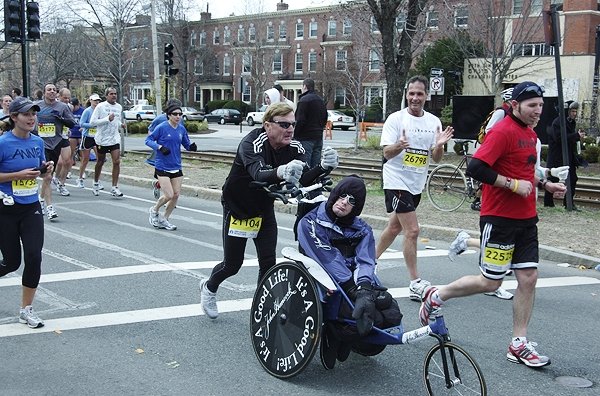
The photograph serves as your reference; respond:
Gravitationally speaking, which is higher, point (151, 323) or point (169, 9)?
point (169, 9)

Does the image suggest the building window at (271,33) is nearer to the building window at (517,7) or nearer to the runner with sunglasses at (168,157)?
the building window at (517,7)

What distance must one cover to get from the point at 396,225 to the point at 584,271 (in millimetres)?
3039

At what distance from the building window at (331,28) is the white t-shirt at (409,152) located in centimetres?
5849

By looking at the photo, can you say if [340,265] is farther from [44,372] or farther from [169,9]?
[169,9]

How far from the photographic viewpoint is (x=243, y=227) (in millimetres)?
5781

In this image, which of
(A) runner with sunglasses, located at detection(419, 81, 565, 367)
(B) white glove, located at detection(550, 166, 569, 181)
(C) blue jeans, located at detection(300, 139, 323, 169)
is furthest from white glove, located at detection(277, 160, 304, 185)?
(C) blue jeans, located at detection(300, 139, 323, 169)

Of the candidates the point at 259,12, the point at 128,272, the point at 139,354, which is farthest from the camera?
the point at 259,12

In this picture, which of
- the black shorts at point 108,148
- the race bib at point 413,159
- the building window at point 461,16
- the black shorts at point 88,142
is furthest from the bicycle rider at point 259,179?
the building window at point 461,16

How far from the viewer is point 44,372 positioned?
16.8 ft

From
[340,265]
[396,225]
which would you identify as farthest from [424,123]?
[340,265]

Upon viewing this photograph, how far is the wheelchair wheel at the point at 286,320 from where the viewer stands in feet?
15.2

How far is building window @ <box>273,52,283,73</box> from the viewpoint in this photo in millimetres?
68125

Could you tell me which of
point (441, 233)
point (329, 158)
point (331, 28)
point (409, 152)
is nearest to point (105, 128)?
point (441, 233)

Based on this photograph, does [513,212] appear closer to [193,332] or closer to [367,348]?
[367,348]
